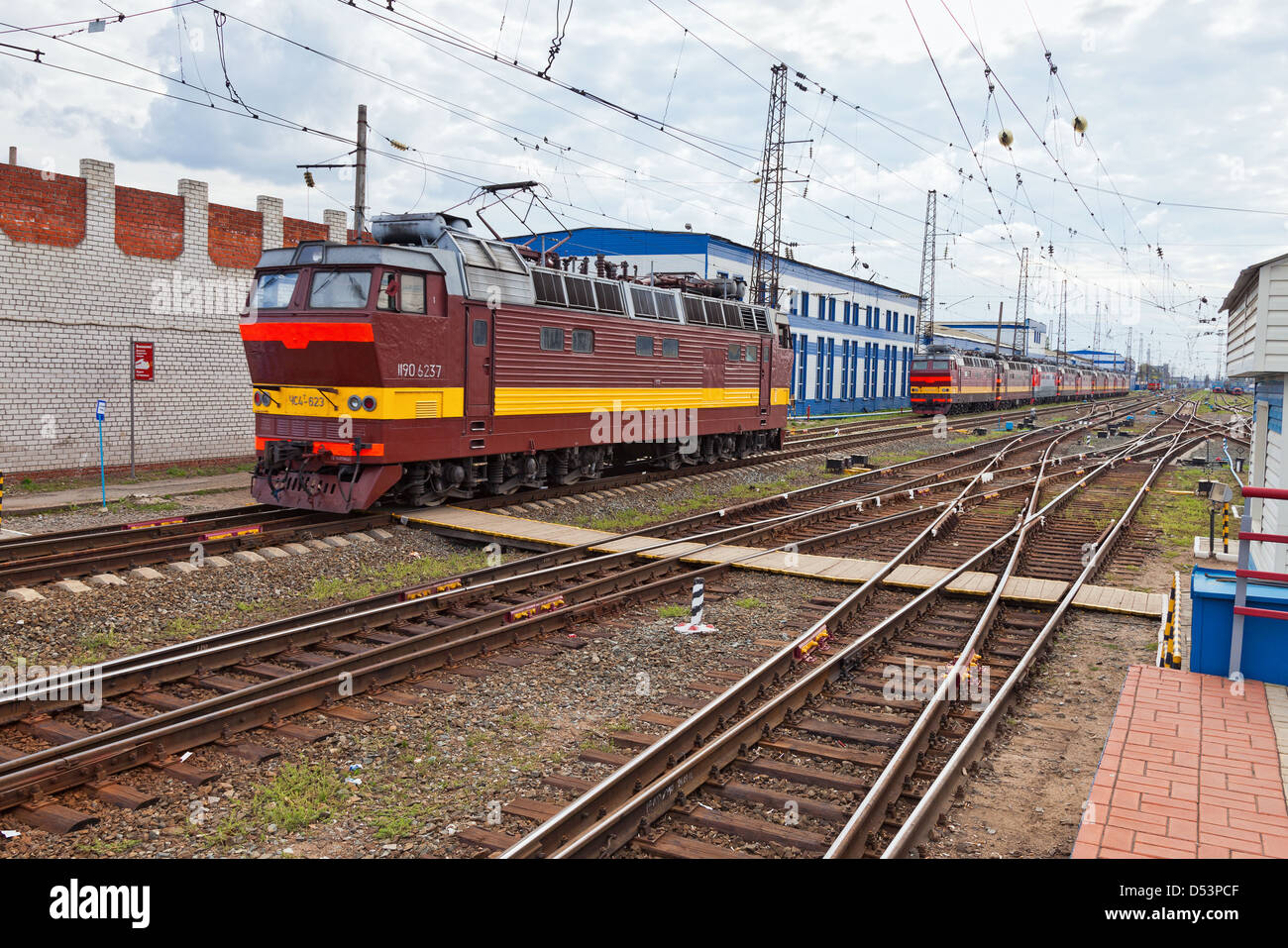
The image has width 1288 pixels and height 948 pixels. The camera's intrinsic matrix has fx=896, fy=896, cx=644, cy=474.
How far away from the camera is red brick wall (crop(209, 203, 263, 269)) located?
2162 cm

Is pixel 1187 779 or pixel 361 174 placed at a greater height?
pixel 361 174

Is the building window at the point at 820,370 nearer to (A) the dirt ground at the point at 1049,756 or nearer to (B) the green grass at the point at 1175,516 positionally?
(B) the green grass at the point at 1175,516

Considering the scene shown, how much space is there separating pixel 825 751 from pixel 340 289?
9830 mm

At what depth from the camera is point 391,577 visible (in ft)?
37.6

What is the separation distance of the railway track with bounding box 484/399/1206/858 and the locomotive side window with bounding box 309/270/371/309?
7817 mm

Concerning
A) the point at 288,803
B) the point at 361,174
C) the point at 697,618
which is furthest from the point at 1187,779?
the point at 361,174

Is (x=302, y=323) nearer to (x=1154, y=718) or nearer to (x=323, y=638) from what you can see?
(x=323, y=638)

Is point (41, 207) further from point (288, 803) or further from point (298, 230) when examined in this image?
point (288, 803)

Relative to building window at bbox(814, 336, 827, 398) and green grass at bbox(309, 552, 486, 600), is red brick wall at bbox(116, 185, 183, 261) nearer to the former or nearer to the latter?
green grass at bbox(309, 552, 486, 600)

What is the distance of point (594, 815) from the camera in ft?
17.4

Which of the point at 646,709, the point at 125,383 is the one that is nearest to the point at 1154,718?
the point at 646,709

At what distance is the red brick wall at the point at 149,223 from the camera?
19.6m

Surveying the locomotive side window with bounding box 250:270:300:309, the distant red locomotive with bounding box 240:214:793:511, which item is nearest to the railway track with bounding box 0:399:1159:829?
the distant red locomotive with bounding box 240:214:793:511
